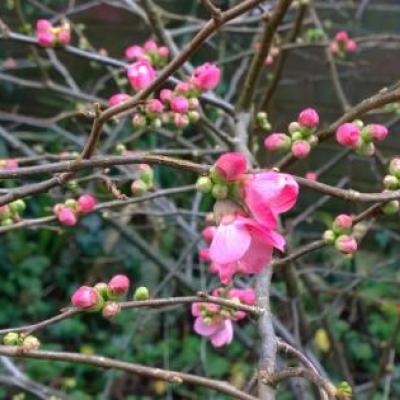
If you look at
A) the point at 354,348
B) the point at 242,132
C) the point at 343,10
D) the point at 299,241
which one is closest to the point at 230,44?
the point at 343,10

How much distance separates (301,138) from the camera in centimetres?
106

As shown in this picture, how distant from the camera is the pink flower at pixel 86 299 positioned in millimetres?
882

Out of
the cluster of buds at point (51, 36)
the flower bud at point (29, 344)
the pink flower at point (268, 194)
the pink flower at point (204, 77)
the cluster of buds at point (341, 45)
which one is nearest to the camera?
the pink flower at point (268, 194)

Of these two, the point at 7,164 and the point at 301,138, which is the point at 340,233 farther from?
the point at 7,164

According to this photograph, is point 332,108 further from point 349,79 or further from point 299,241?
point 299,241

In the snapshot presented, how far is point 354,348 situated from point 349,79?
0.90 m

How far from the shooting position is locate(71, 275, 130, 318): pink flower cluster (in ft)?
2.90

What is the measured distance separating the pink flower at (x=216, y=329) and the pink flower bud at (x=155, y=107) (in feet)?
0.90

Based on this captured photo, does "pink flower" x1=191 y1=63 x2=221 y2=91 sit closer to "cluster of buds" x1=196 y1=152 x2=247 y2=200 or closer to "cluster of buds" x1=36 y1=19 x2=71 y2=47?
"cluster of buds" x1=36 y1=19 x2=71 y2=47

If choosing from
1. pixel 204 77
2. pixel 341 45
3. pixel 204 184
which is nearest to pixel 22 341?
pixel 204 184

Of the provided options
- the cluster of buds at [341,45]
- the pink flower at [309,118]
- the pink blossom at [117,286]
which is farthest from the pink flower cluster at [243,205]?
the cluster of buds at [341,45]

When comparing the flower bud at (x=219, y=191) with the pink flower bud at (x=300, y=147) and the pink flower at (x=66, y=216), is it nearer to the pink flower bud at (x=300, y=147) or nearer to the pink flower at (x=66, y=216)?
the pink flower bud at (x=300, y=147)

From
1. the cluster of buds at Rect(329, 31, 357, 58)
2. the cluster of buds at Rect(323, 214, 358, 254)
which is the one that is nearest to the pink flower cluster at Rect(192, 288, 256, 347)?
the cluster of buds at Rect(323, 214, 358, 254)

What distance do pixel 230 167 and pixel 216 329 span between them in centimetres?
43
